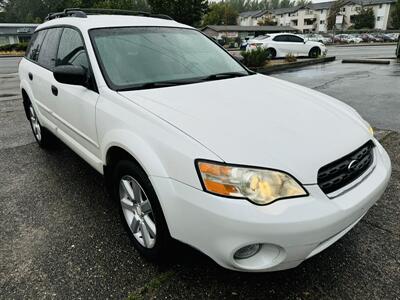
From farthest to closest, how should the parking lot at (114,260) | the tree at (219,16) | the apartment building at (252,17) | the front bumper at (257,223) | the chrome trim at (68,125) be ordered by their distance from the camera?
the apartment building at (252,17)
the tree at (219,16)
the chrome trim at (68,125)
the parking lot at (114,260)
the front bumper at (257,223)

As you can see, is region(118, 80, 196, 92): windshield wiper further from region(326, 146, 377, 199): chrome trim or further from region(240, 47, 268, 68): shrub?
region(240, 47, 268, 68): shrub

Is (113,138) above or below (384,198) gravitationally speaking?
above

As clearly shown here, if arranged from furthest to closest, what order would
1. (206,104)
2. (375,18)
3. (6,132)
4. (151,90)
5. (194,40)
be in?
(375,18) < (6,132) < (194,40) < (151,90) < (206,104)

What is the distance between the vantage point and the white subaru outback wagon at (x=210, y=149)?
1729mm

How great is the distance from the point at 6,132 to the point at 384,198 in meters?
5.51

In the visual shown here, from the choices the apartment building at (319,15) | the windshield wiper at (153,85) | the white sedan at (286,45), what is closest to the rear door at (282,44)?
the white sedan at (286,45)

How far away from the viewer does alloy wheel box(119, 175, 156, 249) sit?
2.21 meters

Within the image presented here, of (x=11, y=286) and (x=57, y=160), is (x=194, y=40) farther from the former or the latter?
(x=11, y=286)

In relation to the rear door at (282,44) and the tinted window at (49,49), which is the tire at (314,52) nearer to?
the rear door at (282,44)

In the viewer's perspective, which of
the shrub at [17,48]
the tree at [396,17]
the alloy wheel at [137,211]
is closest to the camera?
the alloy wheel at [137,211]

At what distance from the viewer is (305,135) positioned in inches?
78.9

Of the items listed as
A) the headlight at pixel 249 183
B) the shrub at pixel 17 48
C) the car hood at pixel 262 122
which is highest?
the car hood at pixel 262 122

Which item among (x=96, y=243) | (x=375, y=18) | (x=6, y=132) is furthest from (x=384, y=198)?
(x=375, y=18)

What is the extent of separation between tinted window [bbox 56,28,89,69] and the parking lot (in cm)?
127
